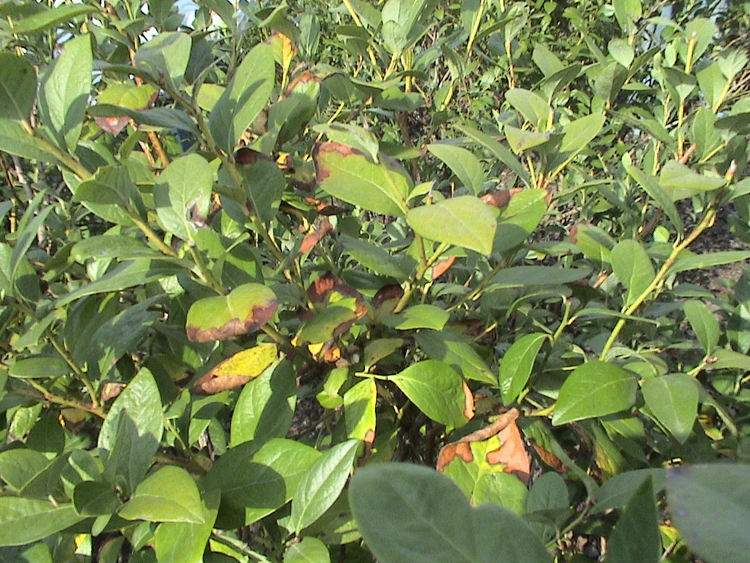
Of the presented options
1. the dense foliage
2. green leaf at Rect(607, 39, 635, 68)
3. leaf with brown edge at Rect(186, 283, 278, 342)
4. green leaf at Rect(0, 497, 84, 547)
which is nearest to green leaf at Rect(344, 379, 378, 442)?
the dense foliage

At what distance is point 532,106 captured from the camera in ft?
3.23

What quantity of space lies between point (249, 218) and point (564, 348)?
0.58 metres

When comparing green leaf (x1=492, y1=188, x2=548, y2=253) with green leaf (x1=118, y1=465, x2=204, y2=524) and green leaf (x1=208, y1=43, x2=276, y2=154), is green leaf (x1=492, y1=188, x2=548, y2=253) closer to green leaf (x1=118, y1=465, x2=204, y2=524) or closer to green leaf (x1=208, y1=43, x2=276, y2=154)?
green leaf (x1=208, y1=43, x2=276, y2=154)

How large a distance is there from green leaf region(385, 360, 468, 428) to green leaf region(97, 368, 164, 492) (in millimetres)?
298

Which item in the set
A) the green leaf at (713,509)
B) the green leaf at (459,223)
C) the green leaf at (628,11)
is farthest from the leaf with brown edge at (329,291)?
the green leaf at (628,11)

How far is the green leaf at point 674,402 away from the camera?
665 mm

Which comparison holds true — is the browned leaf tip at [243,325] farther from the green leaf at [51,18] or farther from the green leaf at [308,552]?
the green leaf at [51,18]

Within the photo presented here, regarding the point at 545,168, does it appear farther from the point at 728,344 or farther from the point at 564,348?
the point at 728,344

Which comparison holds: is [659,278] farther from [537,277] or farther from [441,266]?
[441,266]

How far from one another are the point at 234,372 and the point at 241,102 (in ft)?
1.10

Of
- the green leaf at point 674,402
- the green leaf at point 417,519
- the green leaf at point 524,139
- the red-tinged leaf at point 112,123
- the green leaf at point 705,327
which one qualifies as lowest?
the green leaf at point 705,327

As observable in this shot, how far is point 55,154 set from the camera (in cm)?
62

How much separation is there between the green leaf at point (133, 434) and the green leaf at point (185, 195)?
18 cm

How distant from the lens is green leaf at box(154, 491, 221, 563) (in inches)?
23.2
